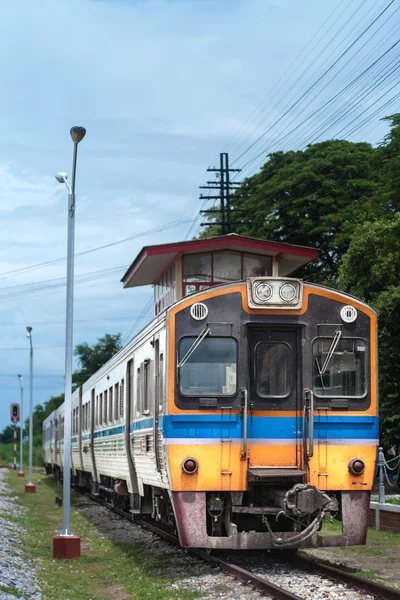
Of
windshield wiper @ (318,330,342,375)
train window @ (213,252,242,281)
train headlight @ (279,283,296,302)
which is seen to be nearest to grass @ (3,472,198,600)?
windshield wiper @ (318,330,342,375)

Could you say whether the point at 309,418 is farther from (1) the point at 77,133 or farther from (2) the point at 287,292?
(1) the point at 77,133

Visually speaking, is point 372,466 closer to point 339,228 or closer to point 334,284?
point 334,284

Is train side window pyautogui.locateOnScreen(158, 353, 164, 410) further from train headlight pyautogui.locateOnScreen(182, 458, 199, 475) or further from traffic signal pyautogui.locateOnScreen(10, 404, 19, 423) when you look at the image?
traffic signal pyautogui.locateOnScreen(10, 404, 19, 423)

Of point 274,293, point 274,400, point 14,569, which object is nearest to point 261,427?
point 274,400

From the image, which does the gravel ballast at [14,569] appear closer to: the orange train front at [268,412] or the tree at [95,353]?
the orange train front at [268,412]

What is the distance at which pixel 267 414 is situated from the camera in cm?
1183

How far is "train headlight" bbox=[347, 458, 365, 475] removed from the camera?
1185cm

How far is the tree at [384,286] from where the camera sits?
23.9m

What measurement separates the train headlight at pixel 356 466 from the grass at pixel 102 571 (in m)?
2.57

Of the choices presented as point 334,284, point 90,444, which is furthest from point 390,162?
point 90,444

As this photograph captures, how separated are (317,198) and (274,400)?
98.5 ft

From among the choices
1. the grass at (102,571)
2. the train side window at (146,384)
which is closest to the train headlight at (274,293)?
the train side window at (146,384)

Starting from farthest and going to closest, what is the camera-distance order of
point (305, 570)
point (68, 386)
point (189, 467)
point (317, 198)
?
point (317, 198), point (68, 386), point (305, 570), point (189, 467)

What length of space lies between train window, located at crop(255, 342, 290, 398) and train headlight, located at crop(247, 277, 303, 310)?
50 centimetres
